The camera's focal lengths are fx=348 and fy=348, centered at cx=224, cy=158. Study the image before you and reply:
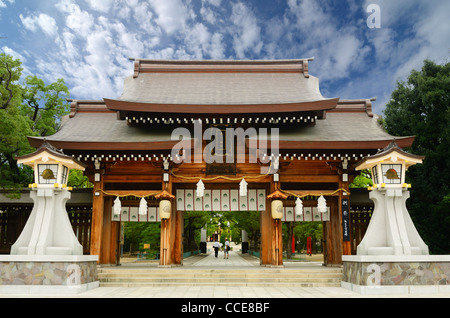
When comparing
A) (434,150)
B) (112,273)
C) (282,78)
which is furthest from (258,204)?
(434,150)

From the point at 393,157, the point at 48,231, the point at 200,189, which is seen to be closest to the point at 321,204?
the point at 393,157

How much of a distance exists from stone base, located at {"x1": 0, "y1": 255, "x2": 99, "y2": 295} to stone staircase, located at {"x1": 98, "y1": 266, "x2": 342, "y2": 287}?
1.98 m

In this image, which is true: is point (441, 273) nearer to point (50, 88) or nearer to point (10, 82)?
point (10, 82)

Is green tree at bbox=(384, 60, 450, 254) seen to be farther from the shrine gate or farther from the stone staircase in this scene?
the stone staircase

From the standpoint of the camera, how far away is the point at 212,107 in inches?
540

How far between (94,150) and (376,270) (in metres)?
10.1

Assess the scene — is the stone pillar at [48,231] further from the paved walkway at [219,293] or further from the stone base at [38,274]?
the paved walkway at [219,293]

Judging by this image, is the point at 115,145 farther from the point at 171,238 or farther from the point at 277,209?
the point at 277,209

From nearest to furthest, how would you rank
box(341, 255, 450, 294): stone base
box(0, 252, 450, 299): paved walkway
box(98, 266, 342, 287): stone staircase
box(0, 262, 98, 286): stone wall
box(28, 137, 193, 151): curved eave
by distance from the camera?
box(0, 252, 450, 299): paved walkway < box(341, 255, 450, 294): stone base < box(0, 262, 98, 286): stone wall < box(98, 266, 342, 287): stone staircase < box(28, 137, 193, 151): curved eave

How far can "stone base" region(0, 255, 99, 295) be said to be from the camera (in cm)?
938

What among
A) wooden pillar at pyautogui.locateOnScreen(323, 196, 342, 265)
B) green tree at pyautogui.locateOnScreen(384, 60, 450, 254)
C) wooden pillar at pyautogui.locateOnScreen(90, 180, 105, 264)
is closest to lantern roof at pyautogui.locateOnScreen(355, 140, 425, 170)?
wooden pillar at pyautogui.locateOnScreen(323, 196, 342, 265)

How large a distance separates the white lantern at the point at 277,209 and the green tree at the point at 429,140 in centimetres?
867

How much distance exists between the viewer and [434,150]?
1917 centimetres

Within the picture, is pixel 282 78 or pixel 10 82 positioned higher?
pixel 282 78
